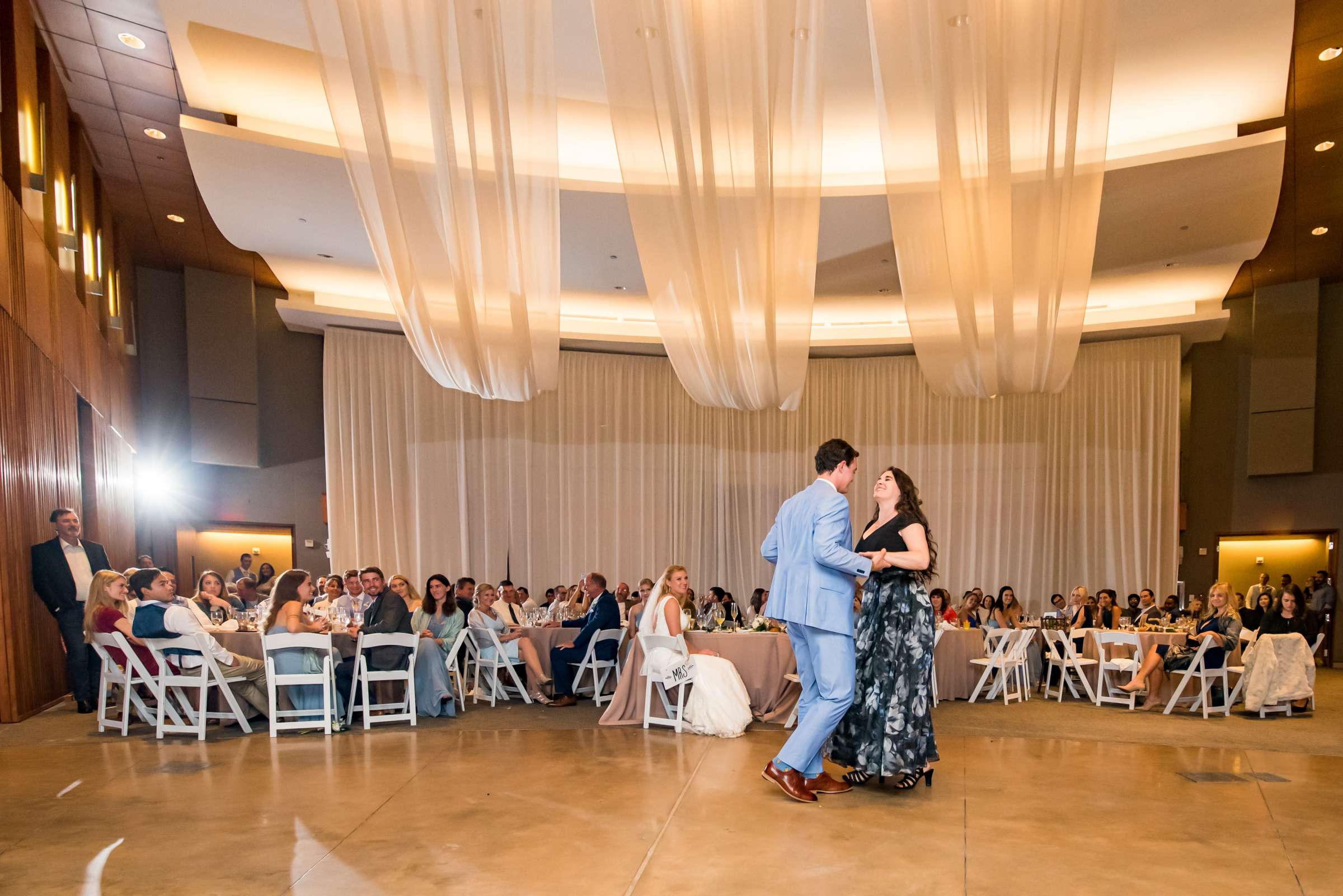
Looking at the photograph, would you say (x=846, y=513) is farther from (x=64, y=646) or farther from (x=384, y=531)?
(x=384, y=531)

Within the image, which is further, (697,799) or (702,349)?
(702,349)

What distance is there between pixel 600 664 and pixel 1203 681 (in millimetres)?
5139

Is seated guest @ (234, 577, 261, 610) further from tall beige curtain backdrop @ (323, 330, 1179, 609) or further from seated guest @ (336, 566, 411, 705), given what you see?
seated guest @ (336, 566, 411, 705)

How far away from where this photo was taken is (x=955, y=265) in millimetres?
5848

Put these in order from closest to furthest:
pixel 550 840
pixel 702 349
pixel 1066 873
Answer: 1. pixel 1066 873
2. pixel 550 840
3. pixel 702 349

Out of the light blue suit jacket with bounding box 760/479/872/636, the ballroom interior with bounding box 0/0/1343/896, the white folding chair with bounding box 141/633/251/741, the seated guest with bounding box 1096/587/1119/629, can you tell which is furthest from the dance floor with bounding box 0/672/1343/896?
the seated guest with bounding box 1096/587/1119/629

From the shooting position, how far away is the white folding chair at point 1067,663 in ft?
29.9

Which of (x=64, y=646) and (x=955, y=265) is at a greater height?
(x=955, y=265)

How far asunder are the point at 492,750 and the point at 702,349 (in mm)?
2934

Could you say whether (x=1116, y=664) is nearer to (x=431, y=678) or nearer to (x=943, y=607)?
(x=943, y=607)

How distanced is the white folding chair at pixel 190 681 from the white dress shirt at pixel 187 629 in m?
0.02

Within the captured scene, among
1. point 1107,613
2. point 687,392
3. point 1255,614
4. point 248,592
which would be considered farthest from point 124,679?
point 1255,614

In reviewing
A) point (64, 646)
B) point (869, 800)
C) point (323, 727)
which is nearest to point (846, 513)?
point (869, 800)

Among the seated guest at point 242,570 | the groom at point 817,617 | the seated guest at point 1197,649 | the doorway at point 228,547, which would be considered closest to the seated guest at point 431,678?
the groom at point 817,617
